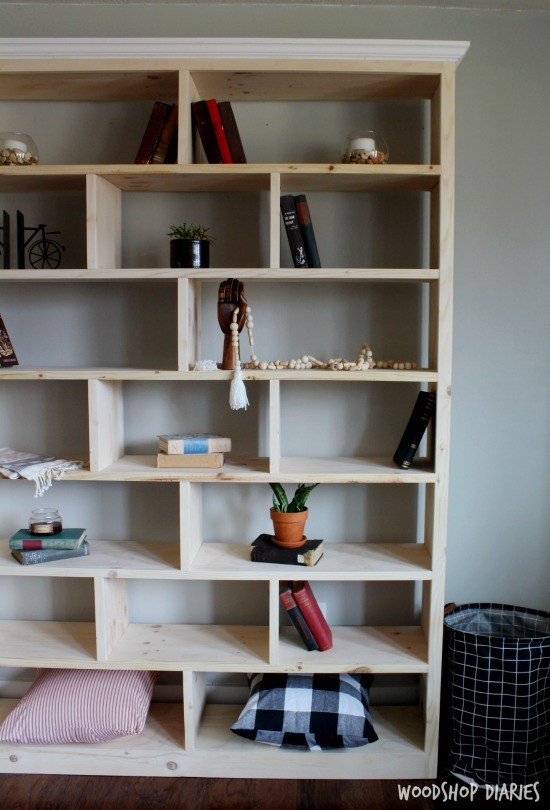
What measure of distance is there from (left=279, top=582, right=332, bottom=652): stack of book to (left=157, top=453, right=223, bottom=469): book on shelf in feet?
1.52

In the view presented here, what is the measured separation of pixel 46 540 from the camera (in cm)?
206

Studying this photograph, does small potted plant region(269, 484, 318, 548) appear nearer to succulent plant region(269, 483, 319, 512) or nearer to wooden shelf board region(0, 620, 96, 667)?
succulent plant region(269, 483, 319, 512)

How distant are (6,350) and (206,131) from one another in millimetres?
938

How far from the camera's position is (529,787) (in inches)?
77.6

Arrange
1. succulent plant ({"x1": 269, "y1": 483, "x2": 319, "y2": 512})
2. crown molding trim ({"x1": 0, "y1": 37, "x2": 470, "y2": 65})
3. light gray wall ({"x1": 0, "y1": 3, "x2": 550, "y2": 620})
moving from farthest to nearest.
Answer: light gray wall ({"x1": 0, "y1": 3, "x2": 550, "y2": 620}) → succulent plant ({"x1": 269, "y1": 483, "x2": 319, "y2": 512}) → crown molding trim ({"x1": 0, "y1": 37, "x2": 470, "y2": 65})

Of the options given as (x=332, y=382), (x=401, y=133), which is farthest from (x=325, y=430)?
(x=401, y=133)

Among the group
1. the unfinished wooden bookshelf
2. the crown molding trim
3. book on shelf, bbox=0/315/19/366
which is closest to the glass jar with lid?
the unfinished wooden bookshelf

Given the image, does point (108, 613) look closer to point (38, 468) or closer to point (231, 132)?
point (38, 468)

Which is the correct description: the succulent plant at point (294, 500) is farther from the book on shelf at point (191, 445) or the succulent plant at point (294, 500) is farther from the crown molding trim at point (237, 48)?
the crown molding trim at point (237, 48)

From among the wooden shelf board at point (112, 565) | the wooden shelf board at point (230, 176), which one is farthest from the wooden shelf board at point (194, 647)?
the wooden shelf board at point (230, 176)

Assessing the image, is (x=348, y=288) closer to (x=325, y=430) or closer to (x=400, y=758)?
(x=325, y=430)

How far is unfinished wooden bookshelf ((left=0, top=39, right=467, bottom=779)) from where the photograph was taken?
190cm

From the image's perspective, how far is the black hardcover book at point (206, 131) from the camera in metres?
1.94

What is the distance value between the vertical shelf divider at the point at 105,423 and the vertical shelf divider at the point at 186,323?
0.28m
